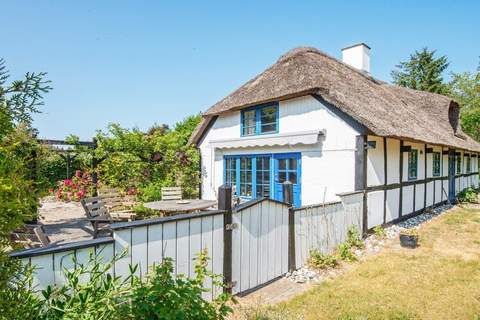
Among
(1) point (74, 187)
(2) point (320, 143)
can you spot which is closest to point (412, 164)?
(2) point (320, 143)

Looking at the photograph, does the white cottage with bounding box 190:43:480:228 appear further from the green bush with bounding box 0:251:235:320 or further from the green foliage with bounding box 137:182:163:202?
the green bush with bounding box 0:251:235:320

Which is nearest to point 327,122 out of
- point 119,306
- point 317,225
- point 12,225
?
point 317,225

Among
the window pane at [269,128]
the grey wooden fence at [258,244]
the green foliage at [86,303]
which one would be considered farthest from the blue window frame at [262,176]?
the green foliage at [86,303]

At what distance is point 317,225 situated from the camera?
21.1ft

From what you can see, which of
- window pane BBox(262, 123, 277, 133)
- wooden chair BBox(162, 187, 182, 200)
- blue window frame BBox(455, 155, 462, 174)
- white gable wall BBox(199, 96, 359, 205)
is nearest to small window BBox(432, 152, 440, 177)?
blue window frame BBox(455, 155, 462, 174)

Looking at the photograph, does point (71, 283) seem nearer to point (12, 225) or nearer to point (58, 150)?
point (12, 225)

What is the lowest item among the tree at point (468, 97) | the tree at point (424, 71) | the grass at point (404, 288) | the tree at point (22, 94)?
the grass at point (404, 288)

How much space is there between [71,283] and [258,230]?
325 centimetres

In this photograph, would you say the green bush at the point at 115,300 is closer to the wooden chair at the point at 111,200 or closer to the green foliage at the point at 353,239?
the green foliage at the point at 353,239

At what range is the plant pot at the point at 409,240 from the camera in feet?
24.7

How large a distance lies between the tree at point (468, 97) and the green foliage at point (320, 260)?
3402 cm

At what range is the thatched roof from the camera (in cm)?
878

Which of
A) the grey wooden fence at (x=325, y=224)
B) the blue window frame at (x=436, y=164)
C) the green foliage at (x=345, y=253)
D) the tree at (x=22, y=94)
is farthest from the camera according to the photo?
the blue window frame at (x=436, y=164)

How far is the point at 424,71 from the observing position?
128 ft
